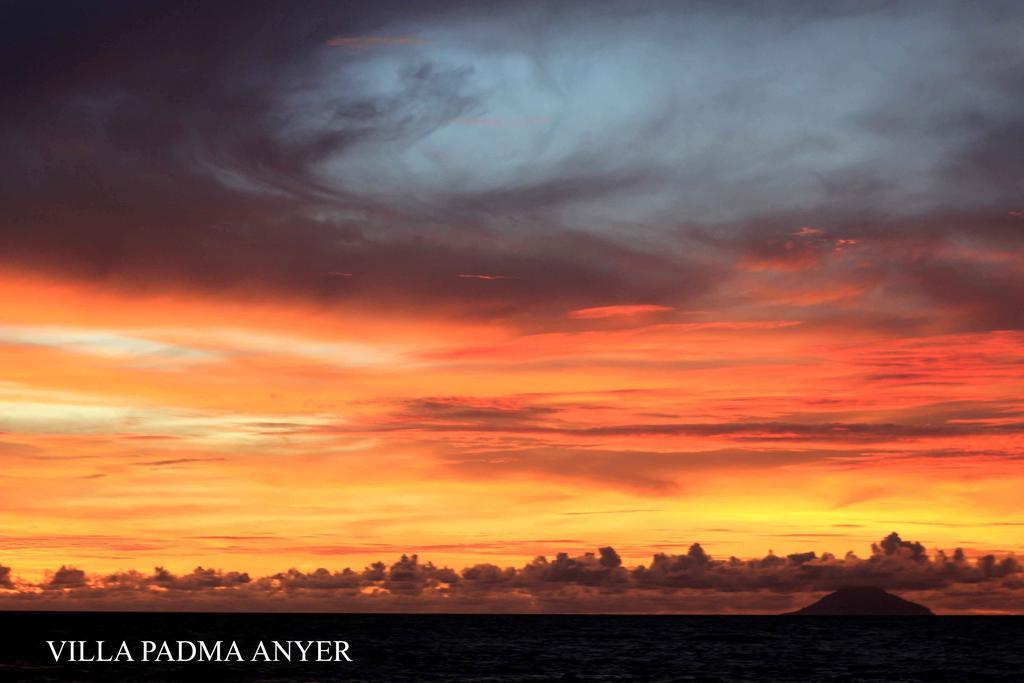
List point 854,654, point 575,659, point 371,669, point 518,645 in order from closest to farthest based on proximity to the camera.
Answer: point 371,669, point 575,659, point 854,654, point 518,645

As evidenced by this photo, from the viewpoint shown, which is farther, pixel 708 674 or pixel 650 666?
pixel 650 666

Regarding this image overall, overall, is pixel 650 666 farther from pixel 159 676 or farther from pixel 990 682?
pixel 159 676

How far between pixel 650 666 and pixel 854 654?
164ft

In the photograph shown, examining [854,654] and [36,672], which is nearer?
[36,672]

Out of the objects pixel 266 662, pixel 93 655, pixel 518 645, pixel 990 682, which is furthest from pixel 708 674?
pixel 93 655

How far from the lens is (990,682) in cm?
11588

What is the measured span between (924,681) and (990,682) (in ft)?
26.4

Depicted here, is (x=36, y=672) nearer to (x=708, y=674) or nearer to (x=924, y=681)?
(x=708, y=674)

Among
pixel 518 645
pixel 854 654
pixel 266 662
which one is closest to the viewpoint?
pixel 266 662

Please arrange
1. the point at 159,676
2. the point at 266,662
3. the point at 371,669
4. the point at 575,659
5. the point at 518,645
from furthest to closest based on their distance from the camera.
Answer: the point at 518,645 → the point at 575,659 → the point at 266,662 → the point at 371,669 → the point at 159,676

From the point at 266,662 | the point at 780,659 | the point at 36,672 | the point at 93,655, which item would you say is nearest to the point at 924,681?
the point at 780,659

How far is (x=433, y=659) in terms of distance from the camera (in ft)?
449

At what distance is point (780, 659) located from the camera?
5669 inches

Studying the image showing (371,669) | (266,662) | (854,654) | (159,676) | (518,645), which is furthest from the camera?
(518,645)
